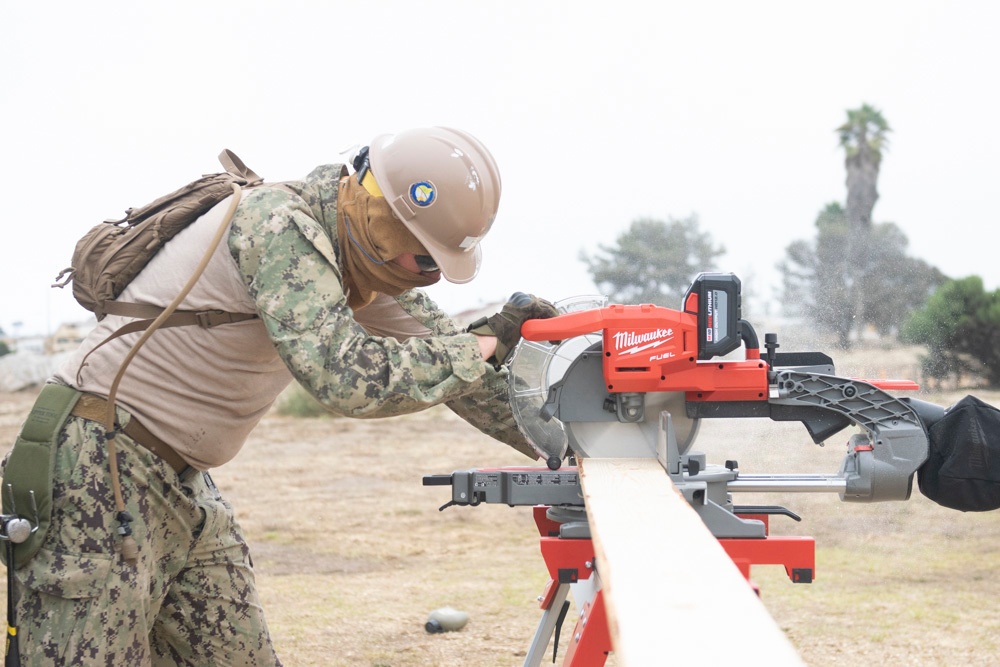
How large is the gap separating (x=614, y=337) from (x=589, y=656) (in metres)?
0.89

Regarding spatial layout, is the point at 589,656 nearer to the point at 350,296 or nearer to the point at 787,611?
the point at 350,296

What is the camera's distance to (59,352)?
2081 cm

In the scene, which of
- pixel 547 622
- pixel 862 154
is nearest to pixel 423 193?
pixel 547 622

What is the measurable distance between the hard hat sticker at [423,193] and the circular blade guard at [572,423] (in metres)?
0.59

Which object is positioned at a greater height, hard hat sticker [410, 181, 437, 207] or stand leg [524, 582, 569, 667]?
hard hat sticker [410, 181, 437, 207]

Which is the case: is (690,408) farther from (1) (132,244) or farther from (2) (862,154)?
(2) (862,154)

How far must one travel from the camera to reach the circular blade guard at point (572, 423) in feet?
9.63

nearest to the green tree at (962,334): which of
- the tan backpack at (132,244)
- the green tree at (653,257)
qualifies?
the green tree at (653,257)

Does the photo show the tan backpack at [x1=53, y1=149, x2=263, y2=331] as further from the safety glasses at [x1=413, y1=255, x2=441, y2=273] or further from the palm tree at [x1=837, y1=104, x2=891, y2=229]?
the palm tree at [x1=837, y1=104, x2=891, y2=229]

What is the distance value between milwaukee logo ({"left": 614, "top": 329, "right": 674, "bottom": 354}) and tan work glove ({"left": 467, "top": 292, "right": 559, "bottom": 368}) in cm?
26

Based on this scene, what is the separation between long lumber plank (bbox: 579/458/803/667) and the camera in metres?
1.48

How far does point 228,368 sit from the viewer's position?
110 inches

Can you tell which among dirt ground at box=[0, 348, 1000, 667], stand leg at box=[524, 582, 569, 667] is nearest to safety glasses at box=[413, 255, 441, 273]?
dirt ground at box=[0, 348, 1000, 667]

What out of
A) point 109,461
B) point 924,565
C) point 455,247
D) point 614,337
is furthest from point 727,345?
point 924,565
